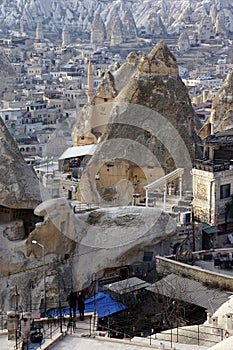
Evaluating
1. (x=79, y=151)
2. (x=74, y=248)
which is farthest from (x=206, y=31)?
(x=74, y=248)

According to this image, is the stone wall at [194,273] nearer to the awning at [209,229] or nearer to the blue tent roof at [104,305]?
the blue tent roof at [104,305]

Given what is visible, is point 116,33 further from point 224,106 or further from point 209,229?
point 209,229

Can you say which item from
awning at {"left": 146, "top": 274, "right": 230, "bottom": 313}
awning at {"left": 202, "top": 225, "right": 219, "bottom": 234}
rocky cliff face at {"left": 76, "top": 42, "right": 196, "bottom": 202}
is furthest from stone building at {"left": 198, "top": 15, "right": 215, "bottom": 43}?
awning at {"left": 146, "top": 274, "right": 230, "bottom": 313}

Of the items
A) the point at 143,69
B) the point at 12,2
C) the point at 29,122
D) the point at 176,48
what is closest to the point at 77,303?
the point at 143,69

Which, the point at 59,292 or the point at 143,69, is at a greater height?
the point at 143,69

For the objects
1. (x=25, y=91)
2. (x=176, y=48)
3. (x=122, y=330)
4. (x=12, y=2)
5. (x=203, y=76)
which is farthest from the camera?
(x=12, y=2)

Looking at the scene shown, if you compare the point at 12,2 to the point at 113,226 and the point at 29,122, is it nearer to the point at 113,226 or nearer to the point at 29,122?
the point at 29,122

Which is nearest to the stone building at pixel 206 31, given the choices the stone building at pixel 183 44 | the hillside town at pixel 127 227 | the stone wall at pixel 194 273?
the stone building at pixel 183 44
